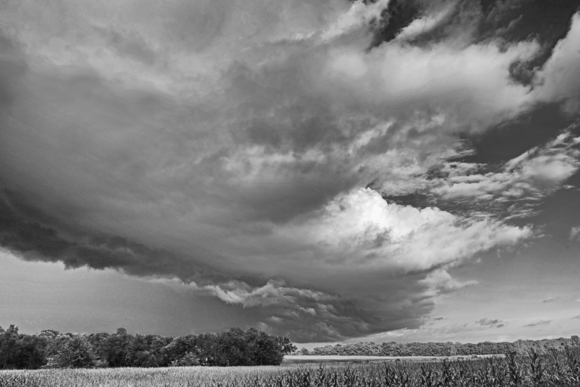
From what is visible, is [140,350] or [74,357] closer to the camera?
[74,357]

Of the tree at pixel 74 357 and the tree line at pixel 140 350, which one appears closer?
the tree at pixel 74 357

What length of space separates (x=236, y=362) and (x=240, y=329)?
12728 mm

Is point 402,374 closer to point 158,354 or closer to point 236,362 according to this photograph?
point 236,362

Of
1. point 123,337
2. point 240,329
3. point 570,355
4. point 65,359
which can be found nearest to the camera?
point 570,355

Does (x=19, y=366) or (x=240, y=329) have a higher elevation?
(x=240, y=329)

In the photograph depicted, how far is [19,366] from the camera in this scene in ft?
A: 359

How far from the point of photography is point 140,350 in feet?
424

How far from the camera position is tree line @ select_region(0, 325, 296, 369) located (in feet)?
357

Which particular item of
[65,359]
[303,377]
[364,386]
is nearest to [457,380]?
[364,386]

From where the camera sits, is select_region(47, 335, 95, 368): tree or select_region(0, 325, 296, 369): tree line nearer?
select_region(47, 335, 95, 368): tree

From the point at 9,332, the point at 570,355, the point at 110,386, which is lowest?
the point at 110,386

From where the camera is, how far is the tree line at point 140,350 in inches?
4281

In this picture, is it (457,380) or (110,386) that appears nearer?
(457,380)

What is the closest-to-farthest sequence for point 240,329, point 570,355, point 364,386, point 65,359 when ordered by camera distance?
point 364,386
point 570,355
point 65,359
point 240,329
